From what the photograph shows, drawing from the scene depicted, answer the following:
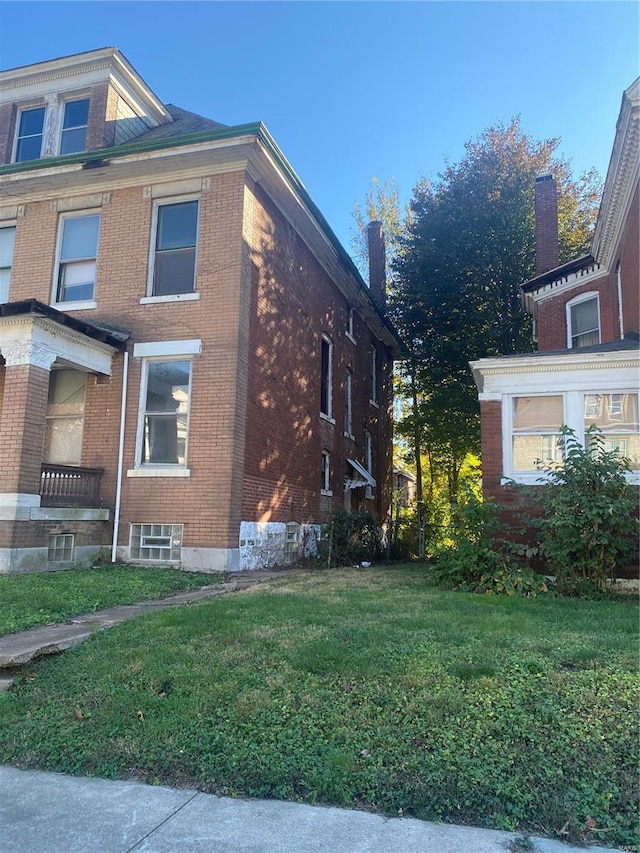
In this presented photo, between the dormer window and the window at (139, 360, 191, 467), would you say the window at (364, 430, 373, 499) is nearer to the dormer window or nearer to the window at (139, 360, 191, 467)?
the window at (139, 360, 191, 467)

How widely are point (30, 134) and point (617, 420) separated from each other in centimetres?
1361

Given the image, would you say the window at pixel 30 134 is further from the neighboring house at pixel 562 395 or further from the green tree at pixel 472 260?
the green tree at pixel 472 260

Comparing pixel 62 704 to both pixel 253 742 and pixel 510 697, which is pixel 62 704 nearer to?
pixel 253 742

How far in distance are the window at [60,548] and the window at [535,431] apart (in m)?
7.52

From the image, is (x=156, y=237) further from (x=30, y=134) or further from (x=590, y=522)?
(x=590, y=522)

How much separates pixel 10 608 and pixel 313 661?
3.60 metres

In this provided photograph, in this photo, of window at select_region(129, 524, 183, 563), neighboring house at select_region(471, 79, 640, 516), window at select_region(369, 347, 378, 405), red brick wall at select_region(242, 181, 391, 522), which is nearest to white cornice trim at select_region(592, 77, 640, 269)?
neighboring house at select_region(471, 79, 640, 516)

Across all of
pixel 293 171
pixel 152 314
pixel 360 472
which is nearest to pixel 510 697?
pixel 152 314

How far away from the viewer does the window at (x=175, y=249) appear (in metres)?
11.6

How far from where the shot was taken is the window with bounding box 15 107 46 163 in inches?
535

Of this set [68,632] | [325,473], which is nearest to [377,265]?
[325,473]

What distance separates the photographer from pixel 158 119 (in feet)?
48.0

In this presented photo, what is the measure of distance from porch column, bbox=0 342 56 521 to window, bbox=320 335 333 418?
8081 mm

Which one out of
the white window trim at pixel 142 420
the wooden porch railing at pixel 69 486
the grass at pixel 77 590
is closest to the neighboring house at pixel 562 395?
the grass at pixel 77 590
